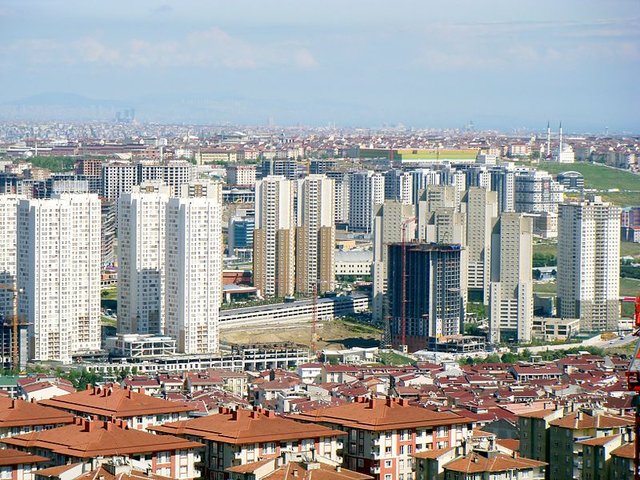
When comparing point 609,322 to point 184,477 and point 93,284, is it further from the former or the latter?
point 184,477

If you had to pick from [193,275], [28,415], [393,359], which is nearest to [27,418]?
[28,415]

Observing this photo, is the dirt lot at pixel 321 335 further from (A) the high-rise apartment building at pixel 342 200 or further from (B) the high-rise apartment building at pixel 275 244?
(A) the high-rise apartment building at pixel 342 200

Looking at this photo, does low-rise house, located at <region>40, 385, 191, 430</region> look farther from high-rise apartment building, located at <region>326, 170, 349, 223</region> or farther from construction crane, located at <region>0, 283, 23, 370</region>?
high-rise apartment building, located at <region>326, 170, 349, 223</region>

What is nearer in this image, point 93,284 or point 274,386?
Result: point 274,386

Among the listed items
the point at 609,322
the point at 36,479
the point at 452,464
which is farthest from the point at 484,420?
the point at 609,322

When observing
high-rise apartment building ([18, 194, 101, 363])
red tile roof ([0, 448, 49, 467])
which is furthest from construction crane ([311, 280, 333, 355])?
red tile roof ([0, 448, 49, 467])

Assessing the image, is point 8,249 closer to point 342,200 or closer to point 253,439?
point 253,439

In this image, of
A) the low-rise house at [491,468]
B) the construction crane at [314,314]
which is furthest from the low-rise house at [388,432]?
the construction crane at [314,314]
